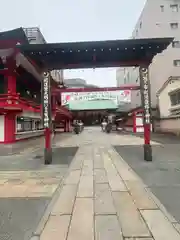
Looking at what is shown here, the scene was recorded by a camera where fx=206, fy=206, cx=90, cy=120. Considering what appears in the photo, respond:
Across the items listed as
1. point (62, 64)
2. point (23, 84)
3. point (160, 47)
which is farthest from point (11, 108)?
point (160, 47)

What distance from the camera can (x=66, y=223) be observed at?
3256mm

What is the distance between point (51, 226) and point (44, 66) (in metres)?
6.85

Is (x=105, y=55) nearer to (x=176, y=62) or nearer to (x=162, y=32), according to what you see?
(x=176, y=62)

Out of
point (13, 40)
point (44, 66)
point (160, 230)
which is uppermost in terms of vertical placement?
point (13, 40)

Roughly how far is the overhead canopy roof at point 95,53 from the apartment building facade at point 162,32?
23056 millimetres

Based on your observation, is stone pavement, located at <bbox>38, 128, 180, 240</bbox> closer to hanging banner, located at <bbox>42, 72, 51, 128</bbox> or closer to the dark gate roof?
hanging banner, located at <bbox>42, 72, 51, 128</bbox>

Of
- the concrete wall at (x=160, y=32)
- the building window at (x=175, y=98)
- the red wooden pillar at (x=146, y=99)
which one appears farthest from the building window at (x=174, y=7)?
the red wooden pillar at (x=146, y=99)

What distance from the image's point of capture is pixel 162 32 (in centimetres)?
3189

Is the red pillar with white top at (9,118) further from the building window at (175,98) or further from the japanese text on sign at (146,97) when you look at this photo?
the building window at (175,98)

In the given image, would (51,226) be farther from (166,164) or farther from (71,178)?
(166,164)

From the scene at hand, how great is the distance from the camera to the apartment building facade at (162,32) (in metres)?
31.0

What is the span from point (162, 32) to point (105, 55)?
1091 inches

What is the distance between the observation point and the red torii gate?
25.8 ft

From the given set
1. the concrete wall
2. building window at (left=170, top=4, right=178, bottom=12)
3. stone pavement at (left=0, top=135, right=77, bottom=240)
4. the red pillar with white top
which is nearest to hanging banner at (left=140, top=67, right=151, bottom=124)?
stone pavement at (left=0, top=135, right=77, bottom=240)
